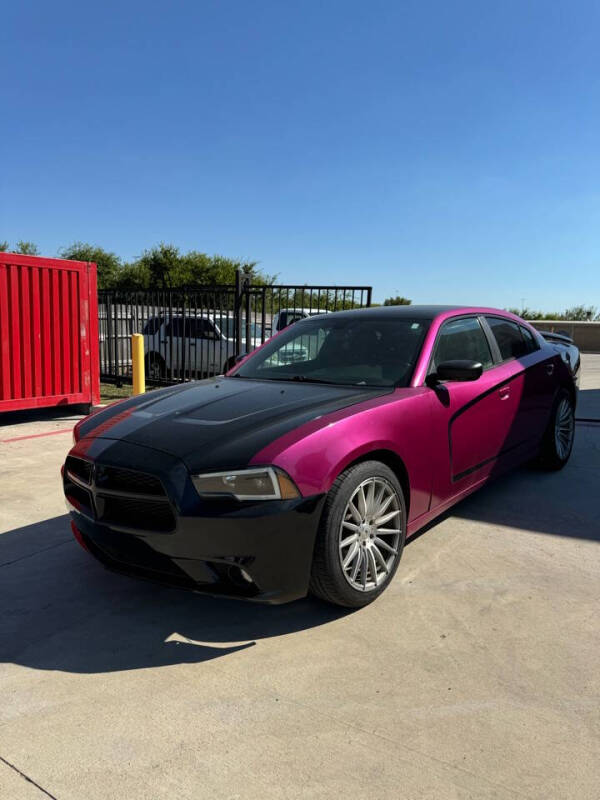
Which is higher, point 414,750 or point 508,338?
point 508,338

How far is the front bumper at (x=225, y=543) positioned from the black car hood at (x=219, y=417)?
0.52ft

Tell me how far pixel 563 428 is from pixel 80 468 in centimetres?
444

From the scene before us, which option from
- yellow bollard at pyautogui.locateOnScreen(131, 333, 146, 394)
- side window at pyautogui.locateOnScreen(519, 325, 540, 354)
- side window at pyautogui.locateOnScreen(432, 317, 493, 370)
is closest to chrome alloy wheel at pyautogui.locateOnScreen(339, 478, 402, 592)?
side window at pyautogui.locateOnScreen(432, 317, 493, 370)

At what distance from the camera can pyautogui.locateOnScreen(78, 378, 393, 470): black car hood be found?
2.86 meters

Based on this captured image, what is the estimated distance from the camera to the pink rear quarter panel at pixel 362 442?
9.13 ft

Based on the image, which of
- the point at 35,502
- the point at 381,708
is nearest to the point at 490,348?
the point at 381,708

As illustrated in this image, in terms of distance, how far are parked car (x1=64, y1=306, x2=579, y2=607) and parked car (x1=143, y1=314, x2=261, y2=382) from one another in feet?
27.6

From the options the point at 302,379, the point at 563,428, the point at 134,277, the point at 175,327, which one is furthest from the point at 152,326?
the point at 134,277

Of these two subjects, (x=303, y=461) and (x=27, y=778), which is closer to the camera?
(x=27, y=778)

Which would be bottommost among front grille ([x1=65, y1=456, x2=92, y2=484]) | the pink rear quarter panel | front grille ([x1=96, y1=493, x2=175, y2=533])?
front grille ([x1=96, y1=493, x2=175, y2=533])

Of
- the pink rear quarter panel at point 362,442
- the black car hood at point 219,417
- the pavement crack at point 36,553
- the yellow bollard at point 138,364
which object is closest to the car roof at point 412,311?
the pink rear quarter panel at point 362,442

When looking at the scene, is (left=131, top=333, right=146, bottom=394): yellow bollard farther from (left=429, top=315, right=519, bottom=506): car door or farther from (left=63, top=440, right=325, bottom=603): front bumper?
(left=63, top=440, right=325, bottom=603): front bumper

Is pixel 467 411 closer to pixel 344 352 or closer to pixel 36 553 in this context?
pixel 344 352

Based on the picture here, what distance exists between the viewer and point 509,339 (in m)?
5.04
